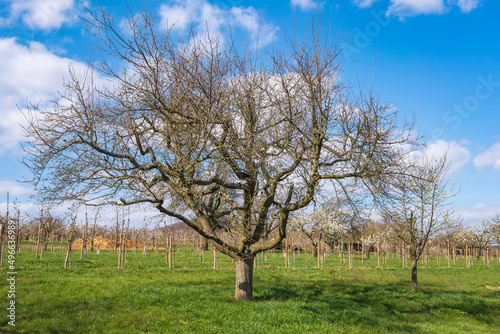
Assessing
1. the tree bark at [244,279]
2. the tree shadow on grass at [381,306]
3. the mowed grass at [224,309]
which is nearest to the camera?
the mowed grass at [224,309]

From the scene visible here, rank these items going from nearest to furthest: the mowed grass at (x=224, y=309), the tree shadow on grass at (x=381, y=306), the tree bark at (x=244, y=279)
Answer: the mowed grass at (x=224, y=309) < the tree shadow on grass at (x=381, y=306) < the tree bark at (x=244, y=279)

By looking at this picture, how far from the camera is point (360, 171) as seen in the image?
9.84m

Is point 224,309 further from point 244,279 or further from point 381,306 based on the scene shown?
point 381,306

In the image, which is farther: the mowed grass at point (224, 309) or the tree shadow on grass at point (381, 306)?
the tree shadow on grass at point (381, 306)

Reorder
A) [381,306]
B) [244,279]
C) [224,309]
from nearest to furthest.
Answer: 1. [224,309]
2. [244,279]
3. [381,306]

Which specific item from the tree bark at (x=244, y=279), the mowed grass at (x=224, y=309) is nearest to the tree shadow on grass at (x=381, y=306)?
the mowed grass at (x=224, y=309)

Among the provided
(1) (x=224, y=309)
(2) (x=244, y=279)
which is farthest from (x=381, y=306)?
(1) (x=224, y=309)

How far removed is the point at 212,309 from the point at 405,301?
9242mm

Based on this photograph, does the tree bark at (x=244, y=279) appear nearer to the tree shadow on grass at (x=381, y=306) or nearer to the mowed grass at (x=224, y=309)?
the mowed grass at (x=224, y=309)

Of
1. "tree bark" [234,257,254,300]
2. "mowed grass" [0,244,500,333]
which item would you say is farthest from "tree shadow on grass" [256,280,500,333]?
"tree bark" [234,257,254,300]

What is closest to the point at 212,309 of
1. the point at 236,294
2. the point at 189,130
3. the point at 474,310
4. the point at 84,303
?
the point at 236,294

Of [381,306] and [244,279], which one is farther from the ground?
[244,279]

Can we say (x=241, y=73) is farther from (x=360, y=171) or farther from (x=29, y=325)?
(x=29, y=325)

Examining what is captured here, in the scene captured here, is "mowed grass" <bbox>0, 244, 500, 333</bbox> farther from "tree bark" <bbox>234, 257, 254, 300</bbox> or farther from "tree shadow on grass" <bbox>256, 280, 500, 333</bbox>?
"tree bark" <bbox>234, 257, 254, 300</bbox>
